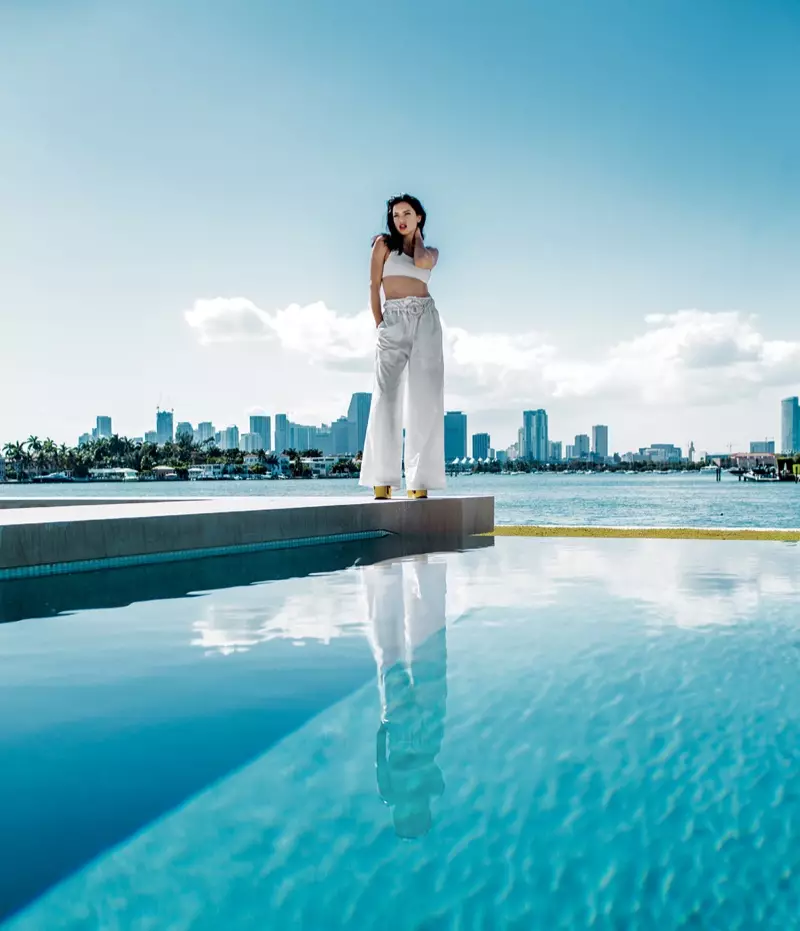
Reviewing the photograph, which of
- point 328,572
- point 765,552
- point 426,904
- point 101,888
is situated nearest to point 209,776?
point 101,888

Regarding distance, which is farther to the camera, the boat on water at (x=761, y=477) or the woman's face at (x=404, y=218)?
the boat on water at (x=761, y=477)

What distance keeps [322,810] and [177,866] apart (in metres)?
0.43

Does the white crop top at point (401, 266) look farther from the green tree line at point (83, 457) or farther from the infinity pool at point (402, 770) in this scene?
the green tree line at point (83, 457)

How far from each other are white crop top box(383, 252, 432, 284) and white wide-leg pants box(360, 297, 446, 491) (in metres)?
0.31

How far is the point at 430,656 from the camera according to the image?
416cm

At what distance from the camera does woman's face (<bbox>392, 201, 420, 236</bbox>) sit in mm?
10352

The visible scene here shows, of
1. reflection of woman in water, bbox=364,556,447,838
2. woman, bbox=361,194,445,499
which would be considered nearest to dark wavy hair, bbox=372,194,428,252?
woman, bbox=361,194,445,499

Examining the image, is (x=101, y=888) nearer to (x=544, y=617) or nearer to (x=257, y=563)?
(x=544, y=617)

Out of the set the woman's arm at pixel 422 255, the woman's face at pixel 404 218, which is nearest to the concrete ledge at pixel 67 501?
the woman's arm at pixel 422 255

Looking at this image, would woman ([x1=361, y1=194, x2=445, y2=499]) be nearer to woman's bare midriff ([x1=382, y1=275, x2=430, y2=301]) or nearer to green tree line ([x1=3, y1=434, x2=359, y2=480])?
woman's bare midriff ([x1=382, y1=275, x2=430, y2=301])

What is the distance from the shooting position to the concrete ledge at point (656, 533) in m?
11.2

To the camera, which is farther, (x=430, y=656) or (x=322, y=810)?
(x=430, y=656)

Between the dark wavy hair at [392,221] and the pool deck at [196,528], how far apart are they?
3.22 meters

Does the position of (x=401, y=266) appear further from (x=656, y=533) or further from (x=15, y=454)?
(x=15, y=454)
